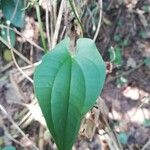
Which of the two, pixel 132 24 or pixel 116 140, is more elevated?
pixel 132 24

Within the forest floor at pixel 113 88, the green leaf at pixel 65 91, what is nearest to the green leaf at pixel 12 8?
the forest floor at pixel 113 88

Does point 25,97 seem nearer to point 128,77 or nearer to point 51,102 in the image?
point 128,77

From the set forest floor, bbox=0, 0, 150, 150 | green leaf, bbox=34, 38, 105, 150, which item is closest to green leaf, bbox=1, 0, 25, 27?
forest floor, bbox=0, 0, 150, 150

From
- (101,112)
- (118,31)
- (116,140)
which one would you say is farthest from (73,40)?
(118,31)

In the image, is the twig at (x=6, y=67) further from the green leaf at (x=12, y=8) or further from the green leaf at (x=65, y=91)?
the green leaf at (x=65, y=91)

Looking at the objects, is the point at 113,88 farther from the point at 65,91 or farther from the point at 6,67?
the point at 65,91

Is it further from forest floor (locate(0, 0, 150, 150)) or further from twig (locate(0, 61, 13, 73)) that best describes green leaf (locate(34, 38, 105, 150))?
twig (locate(0, 61, 13, 73))
